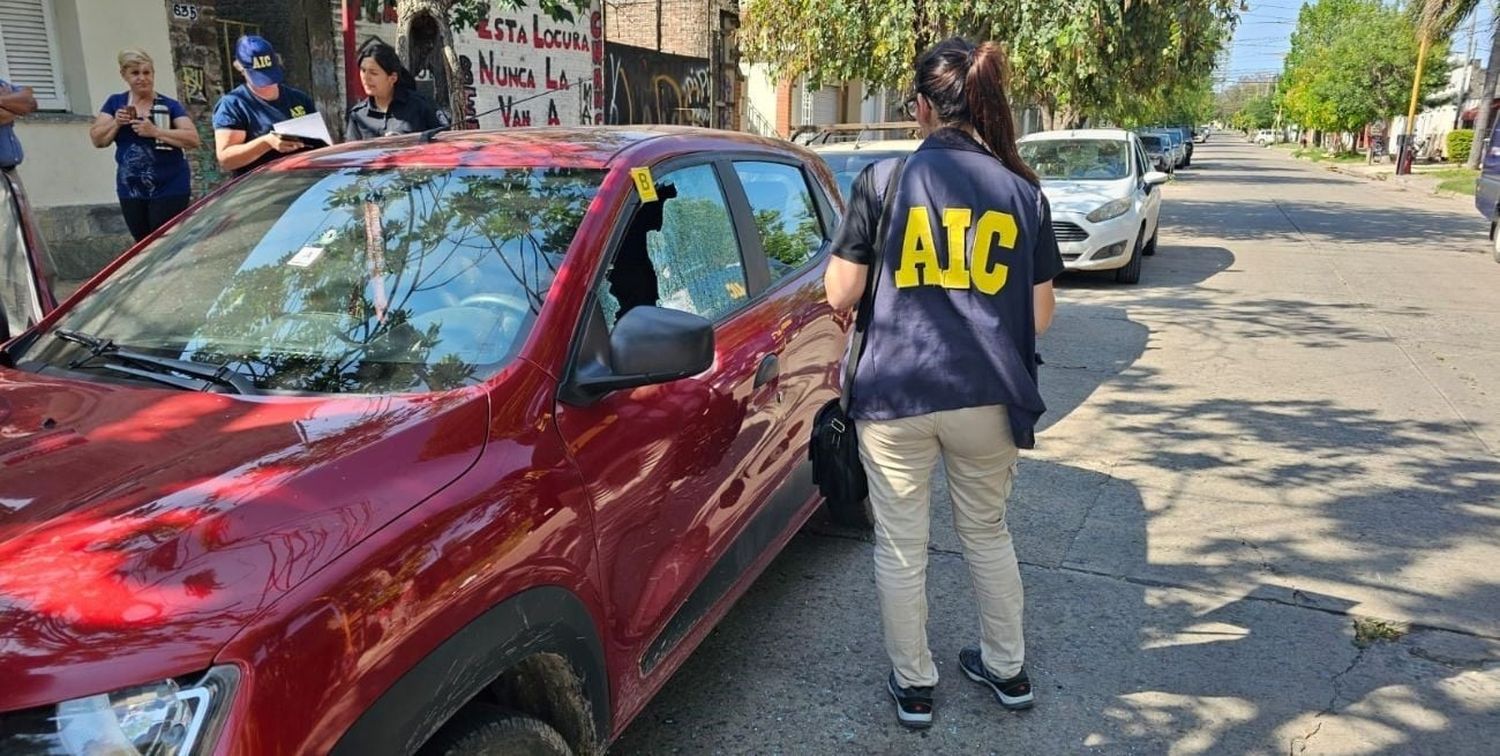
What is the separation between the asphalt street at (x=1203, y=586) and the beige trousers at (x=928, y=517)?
0.82ft

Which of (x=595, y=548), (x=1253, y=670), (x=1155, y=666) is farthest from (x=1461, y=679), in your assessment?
(x=595, y=548)

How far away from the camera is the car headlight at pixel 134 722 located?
1300 millimetres

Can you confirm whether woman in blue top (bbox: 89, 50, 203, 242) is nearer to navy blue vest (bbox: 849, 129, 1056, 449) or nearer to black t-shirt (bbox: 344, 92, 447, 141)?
black t-shirt (bbox: 344, 92, 447, 141)

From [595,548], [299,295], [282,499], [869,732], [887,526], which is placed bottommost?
[869,732]

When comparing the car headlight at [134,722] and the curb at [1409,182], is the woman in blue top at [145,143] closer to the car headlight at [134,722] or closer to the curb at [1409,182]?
the car headlight at [134,722]

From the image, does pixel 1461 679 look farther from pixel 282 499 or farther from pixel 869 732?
pixel 282 499

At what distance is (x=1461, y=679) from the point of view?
3.12 meters

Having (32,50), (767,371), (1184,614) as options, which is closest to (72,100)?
(32,50)

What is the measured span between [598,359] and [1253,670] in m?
2.41

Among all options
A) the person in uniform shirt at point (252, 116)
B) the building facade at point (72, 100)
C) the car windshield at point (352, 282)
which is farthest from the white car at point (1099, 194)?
the building facade at point (72, 100)

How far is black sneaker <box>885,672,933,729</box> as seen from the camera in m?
2.84

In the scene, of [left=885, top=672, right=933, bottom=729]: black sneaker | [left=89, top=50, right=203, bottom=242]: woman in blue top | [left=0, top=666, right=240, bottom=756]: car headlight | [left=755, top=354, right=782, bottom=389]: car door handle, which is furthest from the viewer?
[left=89, top=50, right=203, bottom=242]: woman in blue top

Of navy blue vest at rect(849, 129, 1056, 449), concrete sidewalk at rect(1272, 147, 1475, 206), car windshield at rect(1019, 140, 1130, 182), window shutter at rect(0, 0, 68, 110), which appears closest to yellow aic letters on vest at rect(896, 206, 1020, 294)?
navy blue vest at rect(849, 129, 1056, 449)

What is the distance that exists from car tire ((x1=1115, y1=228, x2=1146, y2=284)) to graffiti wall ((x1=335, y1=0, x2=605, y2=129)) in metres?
6.27
